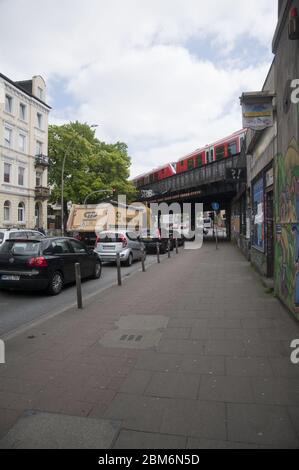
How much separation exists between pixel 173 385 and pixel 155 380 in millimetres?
221

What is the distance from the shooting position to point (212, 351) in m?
4.65

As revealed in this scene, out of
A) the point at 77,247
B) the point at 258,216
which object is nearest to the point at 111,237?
the point at 77,247

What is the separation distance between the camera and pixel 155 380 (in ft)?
12.6

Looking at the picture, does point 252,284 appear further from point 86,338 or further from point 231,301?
point 86,338

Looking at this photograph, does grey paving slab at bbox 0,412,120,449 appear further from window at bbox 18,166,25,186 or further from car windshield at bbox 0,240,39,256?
window at bbox 18,166,25,186

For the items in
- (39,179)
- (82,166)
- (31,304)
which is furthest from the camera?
(82,166)

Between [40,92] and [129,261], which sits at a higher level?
[40,92]

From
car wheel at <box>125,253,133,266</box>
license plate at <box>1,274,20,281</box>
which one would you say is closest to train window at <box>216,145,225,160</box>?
car wheel at <box>125,253,133,266</box>

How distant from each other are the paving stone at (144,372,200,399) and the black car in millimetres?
5279

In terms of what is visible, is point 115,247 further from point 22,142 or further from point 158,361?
point 22,142

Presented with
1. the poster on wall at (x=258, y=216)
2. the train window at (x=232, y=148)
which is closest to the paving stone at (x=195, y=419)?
the poster on wall at (x=258, y=216)

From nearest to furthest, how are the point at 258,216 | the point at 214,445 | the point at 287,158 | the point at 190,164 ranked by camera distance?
1. the point at 214,445
2. the point at 287,158
3. the point at 258,216
4. the point at 190,164

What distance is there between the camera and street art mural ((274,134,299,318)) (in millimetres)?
5668

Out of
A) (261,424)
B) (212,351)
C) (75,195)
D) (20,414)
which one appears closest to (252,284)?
(212,351)
